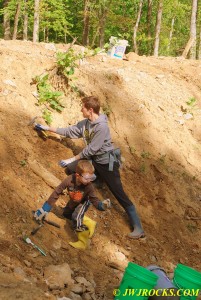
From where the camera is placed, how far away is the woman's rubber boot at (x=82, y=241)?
5340 mm

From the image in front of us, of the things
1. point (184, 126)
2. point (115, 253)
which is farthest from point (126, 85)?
point (115, 253)

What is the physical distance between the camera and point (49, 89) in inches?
300

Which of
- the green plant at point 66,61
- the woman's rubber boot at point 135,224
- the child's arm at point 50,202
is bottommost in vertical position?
the woman's rubber boot at point 135,224

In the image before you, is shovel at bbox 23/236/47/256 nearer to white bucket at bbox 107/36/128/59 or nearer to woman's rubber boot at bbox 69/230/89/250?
woman's rubber boot at bbox 69/230/89/250

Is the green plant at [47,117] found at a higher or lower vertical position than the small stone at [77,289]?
higher

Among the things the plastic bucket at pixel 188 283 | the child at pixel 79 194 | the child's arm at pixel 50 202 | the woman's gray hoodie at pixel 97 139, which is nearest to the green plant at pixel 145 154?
the woman's gray hoodie at pixel 97 139

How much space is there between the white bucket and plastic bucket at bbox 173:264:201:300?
8366 millimetres

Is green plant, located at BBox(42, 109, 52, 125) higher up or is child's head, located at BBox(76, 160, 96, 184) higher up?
green plant, located at BBox(42, 109, 52, 125)

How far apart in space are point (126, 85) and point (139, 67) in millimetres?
2089

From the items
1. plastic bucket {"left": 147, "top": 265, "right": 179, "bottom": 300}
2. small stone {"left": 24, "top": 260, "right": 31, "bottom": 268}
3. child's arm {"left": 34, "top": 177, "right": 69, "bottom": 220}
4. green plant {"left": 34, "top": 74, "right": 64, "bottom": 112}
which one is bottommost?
small stone {"left": 24, "top": 260, "right": 31, "bottom": 268}

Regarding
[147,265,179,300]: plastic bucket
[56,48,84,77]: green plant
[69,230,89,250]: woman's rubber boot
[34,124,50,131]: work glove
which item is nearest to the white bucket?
[56,48,84,77]: green plant

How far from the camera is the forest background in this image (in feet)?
56.2

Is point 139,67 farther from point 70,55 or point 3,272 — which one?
point 3,272

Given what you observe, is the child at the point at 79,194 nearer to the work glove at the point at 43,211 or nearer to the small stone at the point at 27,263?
the work glove at the point at 43,211
